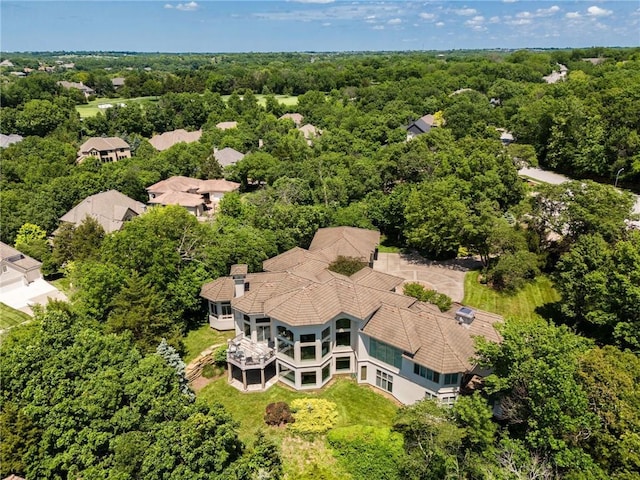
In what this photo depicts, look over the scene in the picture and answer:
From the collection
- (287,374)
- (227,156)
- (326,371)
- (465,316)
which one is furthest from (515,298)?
(227,156)

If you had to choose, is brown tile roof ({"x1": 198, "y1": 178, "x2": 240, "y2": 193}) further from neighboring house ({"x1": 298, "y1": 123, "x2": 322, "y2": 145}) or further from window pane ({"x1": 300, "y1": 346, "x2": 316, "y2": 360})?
window pane ({"x1": 300, "y1": 346, "x2": 316, "y2": 360})

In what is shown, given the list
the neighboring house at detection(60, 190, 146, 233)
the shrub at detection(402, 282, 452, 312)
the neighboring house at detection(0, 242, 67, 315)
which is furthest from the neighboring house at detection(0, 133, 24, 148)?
the shrub at detection(402, 282, 452, 312)

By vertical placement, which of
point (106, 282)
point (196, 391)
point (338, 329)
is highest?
point (106, 282)

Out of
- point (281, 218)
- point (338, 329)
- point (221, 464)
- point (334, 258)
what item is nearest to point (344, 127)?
point (281, 218)

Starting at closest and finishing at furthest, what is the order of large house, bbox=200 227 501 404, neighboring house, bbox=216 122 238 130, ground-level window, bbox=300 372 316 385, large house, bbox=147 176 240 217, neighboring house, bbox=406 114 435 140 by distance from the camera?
large house, bbox=200 227 501 404 → ground-level window, bbox=300 372 316 385 → large house, bbox=147 176 240 217 → neighboring house, bbox=406 114 435 140 → neighboring house, bbox=216 122 238 130

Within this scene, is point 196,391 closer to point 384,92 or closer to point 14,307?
point 14,307

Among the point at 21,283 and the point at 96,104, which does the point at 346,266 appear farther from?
the point at 96,104
